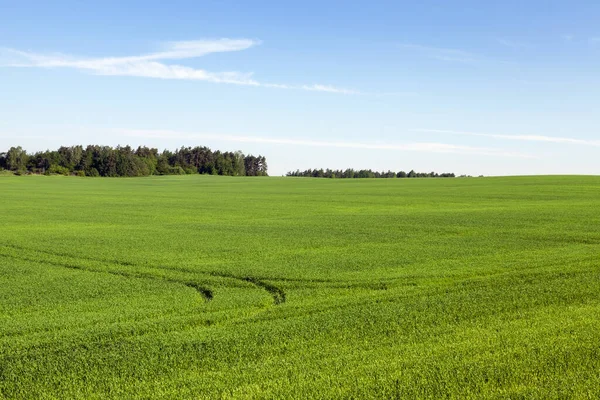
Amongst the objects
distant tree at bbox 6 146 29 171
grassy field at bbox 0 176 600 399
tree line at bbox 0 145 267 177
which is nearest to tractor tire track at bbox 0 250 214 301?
grassy field at bbox 0 176 600 399

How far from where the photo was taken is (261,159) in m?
170

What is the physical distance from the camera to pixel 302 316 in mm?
9727

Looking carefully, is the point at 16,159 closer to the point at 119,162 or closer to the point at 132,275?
the point at 119,162

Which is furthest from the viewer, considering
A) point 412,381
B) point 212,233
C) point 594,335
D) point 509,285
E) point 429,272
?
point 212,233

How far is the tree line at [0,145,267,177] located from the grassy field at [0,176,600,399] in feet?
354

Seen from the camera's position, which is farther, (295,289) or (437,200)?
(437,200)

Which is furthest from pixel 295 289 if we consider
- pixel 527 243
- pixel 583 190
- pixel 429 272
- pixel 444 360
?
pixel 583 190

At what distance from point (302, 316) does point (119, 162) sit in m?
121

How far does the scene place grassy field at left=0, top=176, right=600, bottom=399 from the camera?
6.84 metres

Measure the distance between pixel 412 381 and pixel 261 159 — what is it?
164213 millimetres

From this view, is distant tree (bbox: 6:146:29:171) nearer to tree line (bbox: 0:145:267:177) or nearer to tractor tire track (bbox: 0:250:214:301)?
tree line (bbox: 0:145:267:177)

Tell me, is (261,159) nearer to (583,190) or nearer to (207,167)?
(207,167)

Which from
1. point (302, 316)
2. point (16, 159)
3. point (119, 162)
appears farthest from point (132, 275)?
point (16, 159)

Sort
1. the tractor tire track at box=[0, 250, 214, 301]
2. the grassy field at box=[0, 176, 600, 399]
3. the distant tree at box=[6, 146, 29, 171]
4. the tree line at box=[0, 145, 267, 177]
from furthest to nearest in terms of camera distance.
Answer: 1. the distant tree at box=[6, 146, 29, 171]
2. the tree line at box=[0, 145, 267, 177]
3. the tractor tire track at box=[0, 250, 214, 301]
4. the grassy field at box=[0, 176, 600, 399]
